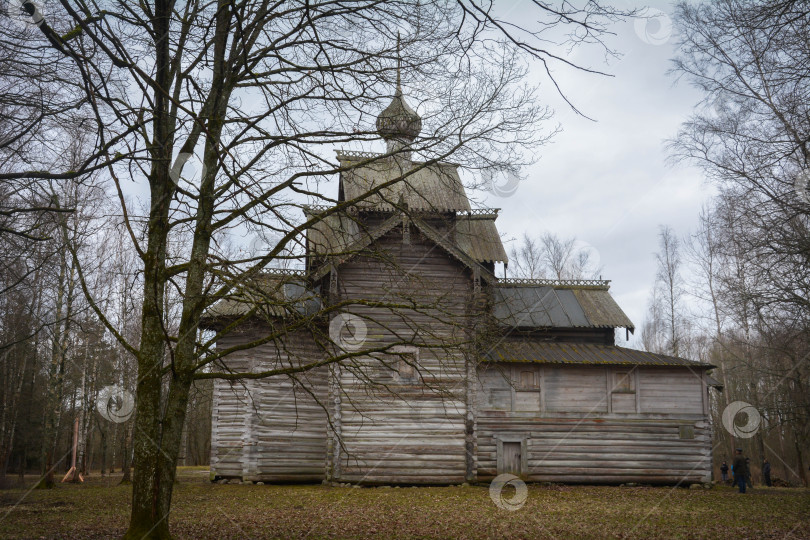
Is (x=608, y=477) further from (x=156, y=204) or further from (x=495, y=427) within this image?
(x=156, y=204)

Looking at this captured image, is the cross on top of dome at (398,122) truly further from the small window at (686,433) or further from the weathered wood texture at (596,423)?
the small window at (686,433)

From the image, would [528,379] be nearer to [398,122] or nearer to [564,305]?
[564,305]

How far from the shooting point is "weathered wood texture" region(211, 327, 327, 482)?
842 inches

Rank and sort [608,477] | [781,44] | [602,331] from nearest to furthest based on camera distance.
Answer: [781,44], [608,477], [602,331]

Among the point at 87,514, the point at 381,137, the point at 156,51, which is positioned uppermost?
the point at 156,51

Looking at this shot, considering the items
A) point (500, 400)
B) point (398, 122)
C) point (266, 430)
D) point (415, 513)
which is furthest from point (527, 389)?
point (398, 122)

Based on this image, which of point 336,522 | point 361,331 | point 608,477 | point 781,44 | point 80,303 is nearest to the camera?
point 781,44

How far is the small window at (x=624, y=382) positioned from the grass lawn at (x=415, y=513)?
3.50 meters

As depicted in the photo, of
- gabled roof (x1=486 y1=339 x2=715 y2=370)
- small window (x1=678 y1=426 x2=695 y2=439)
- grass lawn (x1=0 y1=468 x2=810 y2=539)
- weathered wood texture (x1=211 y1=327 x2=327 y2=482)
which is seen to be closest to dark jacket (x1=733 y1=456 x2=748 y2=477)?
grass lawn (x1=0 y1=468 x2=810 y2=539)

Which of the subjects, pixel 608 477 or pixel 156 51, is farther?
pixel 608 477

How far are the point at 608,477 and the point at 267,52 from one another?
63.0 ft

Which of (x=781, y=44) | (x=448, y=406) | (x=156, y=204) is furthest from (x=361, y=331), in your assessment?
(x=781, y=44)

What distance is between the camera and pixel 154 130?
8.98m

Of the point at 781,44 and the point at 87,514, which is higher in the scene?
the point at 781,44
